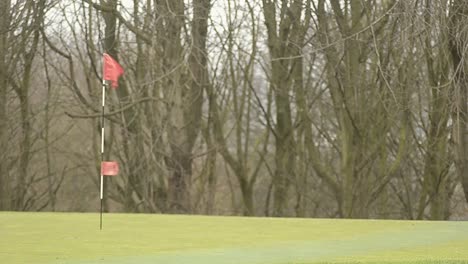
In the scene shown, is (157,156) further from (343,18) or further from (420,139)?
(420,139)

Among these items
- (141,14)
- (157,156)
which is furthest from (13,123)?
(141,14)

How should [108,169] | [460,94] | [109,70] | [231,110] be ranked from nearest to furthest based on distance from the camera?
[108,169], [109,70], [460,94], [231,110]

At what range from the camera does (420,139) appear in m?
36.4

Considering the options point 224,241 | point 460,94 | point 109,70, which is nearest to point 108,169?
point 109,70

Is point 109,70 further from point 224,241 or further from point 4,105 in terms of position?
point 4,105

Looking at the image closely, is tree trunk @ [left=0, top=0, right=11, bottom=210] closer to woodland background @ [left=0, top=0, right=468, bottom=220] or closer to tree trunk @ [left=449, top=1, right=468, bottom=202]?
woodland background @ [left=0, top=0, right=468, bottom=220]

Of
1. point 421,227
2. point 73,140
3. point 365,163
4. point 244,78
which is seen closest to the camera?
point 421,227

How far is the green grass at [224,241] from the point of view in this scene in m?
9.41

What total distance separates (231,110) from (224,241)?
26502mm

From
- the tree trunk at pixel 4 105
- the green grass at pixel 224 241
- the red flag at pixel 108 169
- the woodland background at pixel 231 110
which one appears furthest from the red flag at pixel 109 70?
the tree trunk at pixel 4 105

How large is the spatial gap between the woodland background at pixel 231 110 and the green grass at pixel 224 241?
1003cm

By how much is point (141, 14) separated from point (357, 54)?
22.7ft

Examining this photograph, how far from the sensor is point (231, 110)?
124ft

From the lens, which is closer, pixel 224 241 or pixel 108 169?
pixel 224 241
